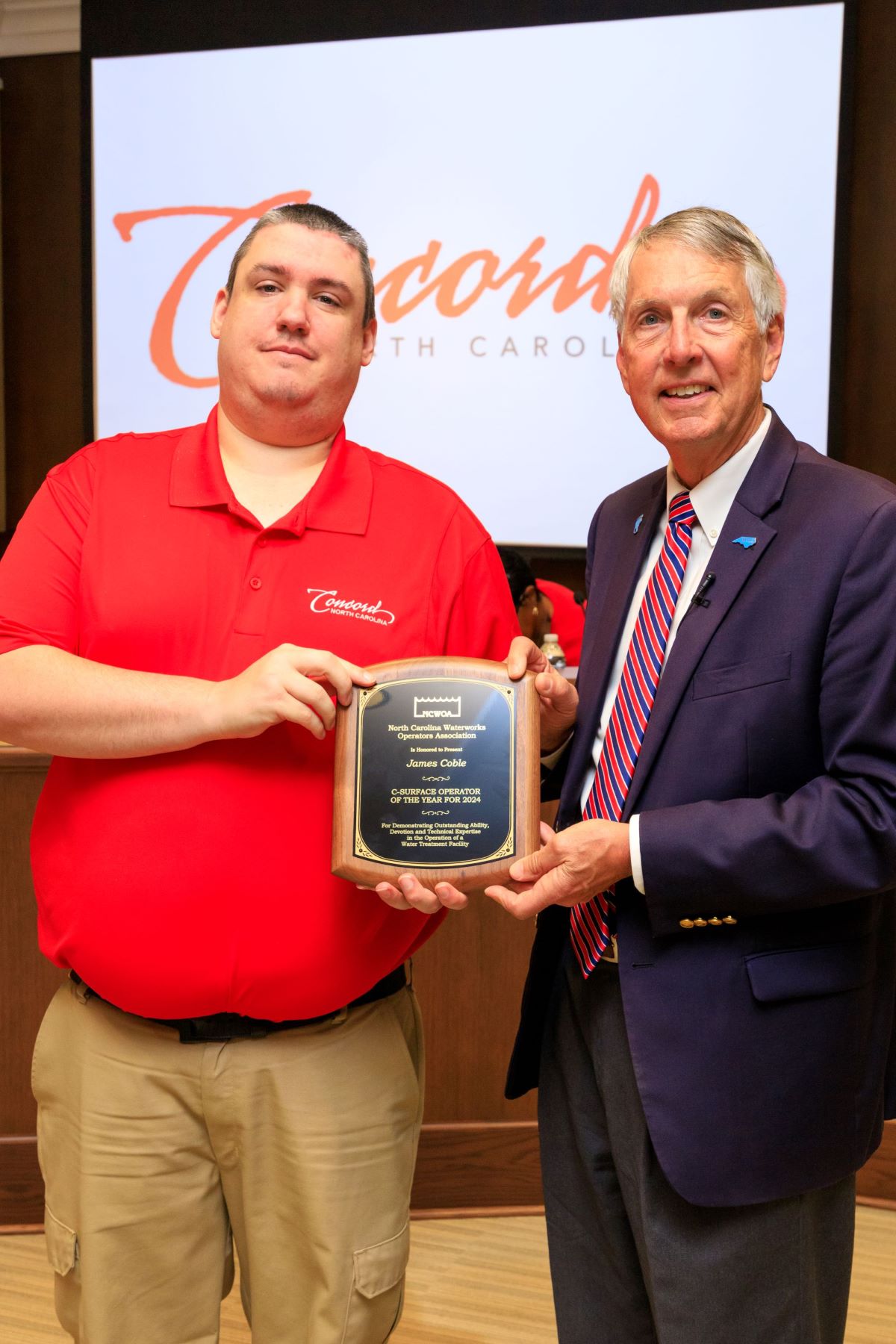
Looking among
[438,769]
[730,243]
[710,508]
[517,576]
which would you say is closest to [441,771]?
[438,769]

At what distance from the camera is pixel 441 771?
144cm

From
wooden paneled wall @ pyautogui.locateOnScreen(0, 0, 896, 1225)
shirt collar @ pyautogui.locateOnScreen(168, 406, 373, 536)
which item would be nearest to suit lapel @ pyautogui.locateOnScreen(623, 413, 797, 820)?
shirt collar @ pyautogui.locateOnScreen(168, 406, 373, 536)

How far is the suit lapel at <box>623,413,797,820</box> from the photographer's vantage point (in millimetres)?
1374

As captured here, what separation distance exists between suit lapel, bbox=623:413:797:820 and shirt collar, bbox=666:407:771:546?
3 cm

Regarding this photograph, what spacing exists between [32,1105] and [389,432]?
2648 millimetres

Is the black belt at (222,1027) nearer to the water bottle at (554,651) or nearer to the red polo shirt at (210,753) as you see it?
the red polo shirt at (210,753)

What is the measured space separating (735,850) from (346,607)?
533mm

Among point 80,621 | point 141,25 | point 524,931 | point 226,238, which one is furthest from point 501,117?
point 80,621

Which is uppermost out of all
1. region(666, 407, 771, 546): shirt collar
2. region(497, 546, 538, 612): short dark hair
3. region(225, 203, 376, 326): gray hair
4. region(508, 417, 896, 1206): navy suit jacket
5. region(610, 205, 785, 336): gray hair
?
region(225, 203, 376, 326): gray hair

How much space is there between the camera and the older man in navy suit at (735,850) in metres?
1.31

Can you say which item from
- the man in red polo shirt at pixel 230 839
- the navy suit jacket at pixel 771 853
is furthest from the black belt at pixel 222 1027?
the navy suit jacket at pixel 771 853

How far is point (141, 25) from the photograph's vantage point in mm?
4473

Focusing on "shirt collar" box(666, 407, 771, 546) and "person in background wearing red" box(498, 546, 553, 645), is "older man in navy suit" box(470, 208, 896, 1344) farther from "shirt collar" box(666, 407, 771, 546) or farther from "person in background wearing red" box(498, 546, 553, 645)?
"person in background wearing red" box(498, 546, 553, 645)

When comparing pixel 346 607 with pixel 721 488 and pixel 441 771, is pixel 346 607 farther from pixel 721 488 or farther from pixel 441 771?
pixel 721 488
